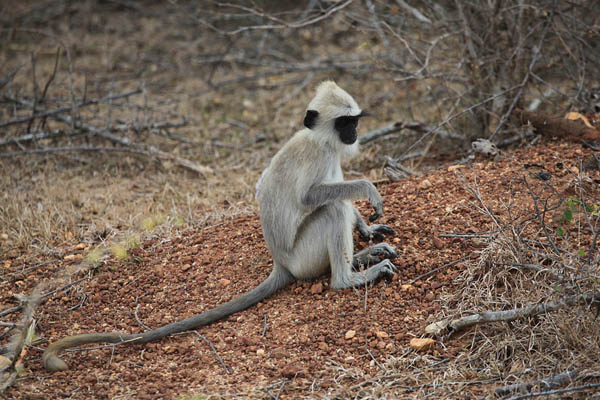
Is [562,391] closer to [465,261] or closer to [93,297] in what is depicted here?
[465,261]

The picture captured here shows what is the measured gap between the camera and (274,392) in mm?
3527

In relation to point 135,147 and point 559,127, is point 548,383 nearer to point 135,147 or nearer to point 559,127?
point 559,127

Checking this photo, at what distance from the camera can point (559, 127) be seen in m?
5.94

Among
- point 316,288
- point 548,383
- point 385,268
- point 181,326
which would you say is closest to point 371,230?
point 385,268

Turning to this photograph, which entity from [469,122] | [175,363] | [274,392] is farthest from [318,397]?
[469,122]

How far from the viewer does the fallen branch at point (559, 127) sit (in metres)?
5.76

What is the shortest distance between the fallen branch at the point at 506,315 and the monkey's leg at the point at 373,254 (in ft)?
2.77

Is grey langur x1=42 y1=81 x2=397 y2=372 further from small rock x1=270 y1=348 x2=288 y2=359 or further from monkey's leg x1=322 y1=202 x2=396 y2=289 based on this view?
small rock x1=270 y1=348 x2=288 y2=359

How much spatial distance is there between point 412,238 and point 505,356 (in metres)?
1.42

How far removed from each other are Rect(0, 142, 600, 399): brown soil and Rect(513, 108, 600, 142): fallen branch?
223 millimetres

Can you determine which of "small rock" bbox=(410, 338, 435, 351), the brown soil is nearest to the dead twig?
the brown soil

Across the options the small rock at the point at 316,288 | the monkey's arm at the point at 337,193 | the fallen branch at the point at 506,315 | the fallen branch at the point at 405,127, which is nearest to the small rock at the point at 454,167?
the fallen branch at the point at 405,127

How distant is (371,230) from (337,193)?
2.10ft

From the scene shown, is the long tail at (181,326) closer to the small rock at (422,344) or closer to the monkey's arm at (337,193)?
the monkey's arm at (337,193)
